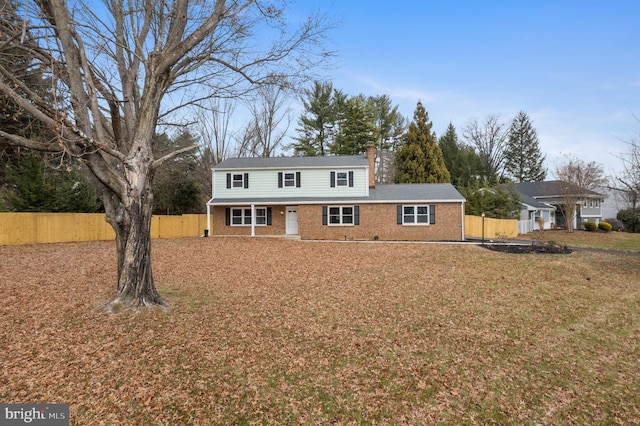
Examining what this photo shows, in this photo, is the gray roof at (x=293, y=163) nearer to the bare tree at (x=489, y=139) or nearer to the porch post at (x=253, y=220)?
the porch post at (x=253, y=220)

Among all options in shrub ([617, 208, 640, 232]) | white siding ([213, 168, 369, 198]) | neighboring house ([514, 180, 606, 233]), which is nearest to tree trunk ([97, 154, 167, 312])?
white siding ([213, 168, 369, 198])

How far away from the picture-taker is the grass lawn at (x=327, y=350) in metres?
3.67

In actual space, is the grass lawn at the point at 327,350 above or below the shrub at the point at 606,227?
below

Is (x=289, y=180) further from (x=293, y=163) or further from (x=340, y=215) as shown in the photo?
(x=340, y=215)

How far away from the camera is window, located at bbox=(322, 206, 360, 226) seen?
73.8 ft

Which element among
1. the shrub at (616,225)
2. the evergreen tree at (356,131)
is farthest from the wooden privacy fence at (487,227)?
the shrub at (616,225)

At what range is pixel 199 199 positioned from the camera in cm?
3006

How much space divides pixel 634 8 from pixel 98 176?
1668 centimetres

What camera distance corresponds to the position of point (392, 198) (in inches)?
878

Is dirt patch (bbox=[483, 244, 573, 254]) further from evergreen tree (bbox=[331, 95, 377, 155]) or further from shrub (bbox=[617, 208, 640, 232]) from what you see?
shrub (bbox=[617, 208, 640, 232])

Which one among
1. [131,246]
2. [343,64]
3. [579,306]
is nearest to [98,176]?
[131,246]

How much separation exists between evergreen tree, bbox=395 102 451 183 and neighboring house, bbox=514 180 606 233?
9.39 meters

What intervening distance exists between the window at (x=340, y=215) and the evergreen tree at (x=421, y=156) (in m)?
11.6

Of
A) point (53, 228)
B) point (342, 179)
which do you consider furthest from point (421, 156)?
point (53, 228)
